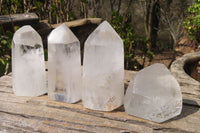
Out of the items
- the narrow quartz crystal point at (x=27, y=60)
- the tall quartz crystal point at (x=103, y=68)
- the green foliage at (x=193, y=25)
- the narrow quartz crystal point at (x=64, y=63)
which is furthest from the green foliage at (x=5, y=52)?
the green foliage at (x=193, y=25)

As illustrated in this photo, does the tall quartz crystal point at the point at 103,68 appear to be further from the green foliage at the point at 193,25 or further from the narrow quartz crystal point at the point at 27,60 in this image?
the green foliage at the point at 193,25

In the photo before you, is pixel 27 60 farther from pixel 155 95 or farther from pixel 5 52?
pixel 5 52

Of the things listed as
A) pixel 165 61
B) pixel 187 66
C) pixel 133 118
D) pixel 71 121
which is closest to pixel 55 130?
pixel 71 121

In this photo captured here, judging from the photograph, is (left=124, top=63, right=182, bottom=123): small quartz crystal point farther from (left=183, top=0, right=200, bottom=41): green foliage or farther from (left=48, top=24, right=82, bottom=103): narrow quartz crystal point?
(left=183, top=0, right=200, bottom=41): green foliage

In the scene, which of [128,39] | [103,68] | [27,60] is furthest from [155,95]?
[128,39]

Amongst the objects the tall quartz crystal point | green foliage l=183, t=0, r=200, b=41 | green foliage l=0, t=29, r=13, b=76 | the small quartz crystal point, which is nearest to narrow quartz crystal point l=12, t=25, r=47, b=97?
the tall quartz crystal point

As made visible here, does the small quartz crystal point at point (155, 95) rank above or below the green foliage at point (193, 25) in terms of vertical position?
below
